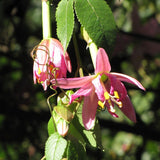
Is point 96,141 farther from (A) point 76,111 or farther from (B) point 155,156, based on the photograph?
(B) point 155,156

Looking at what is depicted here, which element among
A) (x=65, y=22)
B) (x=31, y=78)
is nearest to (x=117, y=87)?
(x=65, y=22)

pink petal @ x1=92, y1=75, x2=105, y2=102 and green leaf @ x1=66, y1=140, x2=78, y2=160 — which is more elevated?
pink petal @ x1=92, y1=75, x2=105, y2=102

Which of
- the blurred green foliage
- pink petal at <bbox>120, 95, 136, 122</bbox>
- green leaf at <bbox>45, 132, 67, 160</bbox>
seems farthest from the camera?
the blurred green foliage

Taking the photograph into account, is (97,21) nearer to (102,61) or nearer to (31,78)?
(102,61)

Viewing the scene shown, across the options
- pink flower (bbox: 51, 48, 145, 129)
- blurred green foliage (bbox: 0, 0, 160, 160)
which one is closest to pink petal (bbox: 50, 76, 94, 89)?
pink flower (bbox: 51, 48, 145, 129)

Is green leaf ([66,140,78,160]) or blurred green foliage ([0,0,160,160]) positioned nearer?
green leaf ([66,140,78,160])

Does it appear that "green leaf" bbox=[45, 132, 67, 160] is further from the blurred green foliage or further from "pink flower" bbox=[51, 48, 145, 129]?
Answer: the blurred green foliage

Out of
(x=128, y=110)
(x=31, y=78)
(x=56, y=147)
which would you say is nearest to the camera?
(x=56, y=147)
